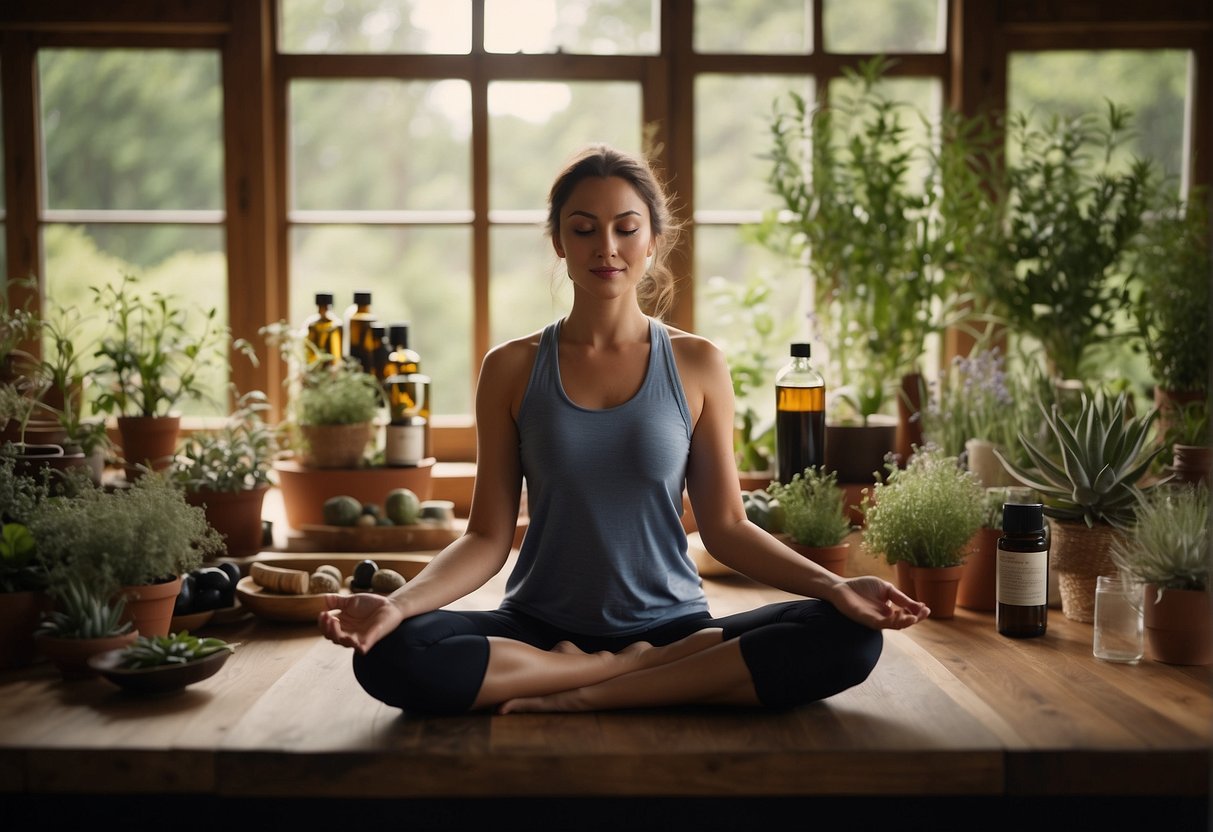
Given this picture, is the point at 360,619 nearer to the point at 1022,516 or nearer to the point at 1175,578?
the point at 1022,516

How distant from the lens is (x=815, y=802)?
215 centimetres

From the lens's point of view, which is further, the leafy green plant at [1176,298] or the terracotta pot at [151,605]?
the leafy green plant at [1176,298]

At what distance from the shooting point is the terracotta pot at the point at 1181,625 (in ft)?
7.76

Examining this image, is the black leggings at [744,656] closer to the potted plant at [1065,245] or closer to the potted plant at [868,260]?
the potted plant at [868,260]

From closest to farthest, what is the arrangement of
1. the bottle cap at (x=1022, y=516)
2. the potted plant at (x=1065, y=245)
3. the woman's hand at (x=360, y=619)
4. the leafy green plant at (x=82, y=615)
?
the woman's hand at (x=360, y=619) → the leafy green plant at (x=82, y=615) → the bottle cap at (x=1022, y=516) → the potted plant at (x=1065, y=245)

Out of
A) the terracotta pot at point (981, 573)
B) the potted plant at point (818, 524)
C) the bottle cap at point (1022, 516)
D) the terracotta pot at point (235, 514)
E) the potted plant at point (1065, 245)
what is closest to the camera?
the bottle cap at point (1022, 516)

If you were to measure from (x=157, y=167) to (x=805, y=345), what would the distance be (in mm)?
2223

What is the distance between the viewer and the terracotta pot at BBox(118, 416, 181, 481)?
3.31 m

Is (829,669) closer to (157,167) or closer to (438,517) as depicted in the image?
(438,517)

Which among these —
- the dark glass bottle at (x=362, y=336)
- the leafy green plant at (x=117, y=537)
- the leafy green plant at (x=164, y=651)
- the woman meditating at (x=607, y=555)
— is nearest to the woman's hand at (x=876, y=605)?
the woman meditating at (x=607, y=555)

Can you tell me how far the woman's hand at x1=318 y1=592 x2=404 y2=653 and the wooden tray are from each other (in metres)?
1.20

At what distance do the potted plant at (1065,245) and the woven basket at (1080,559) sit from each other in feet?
3.68

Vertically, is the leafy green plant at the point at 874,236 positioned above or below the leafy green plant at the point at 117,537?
above

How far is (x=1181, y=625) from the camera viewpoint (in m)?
2.38
